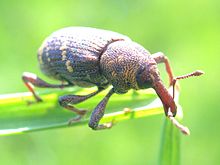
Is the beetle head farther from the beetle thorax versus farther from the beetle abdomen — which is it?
the beetle abdomen

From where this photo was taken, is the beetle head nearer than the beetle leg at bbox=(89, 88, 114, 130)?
Yes

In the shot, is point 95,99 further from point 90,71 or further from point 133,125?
point 133,125

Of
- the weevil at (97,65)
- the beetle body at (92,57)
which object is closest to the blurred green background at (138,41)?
the weevil at (97,65)

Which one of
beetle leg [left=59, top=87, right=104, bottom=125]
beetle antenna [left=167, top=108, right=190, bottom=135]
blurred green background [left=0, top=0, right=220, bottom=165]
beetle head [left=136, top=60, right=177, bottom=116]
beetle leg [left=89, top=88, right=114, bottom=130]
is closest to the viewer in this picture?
beetle antenna [left=167, top=108, right=190, bottom=135]

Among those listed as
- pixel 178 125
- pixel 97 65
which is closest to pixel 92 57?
pixel 97 65

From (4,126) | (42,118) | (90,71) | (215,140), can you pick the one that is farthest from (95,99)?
(215,140)

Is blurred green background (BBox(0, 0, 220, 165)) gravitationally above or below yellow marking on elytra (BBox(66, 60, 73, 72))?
below

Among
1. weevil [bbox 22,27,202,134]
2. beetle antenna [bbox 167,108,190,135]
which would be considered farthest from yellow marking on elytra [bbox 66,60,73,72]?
beetle antenna [bbox 167,108,190,135]

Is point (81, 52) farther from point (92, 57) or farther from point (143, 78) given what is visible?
point (143, 78)
